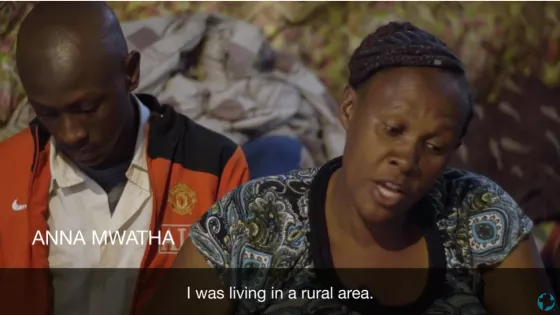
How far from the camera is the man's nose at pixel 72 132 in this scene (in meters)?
1.09

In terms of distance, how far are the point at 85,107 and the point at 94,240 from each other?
0.72 feet

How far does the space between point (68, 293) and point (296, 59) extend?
20.9 inches

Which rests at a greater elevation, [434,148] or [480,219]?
[434,148]

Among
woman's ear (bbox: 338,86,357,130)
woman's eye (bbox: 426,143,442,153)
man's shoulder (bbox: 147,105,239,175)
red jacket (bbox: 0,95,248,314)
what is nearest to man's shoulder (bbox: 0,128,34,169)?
red jacket (bbox: 0,95,248,314)

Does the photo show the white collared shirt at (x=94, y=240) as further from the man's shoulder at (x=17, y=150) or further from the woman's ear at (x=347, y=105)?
the woman's ear at (x=347, y=105)

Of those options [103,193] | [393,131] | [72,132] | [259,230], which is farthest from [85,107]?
[393,131]

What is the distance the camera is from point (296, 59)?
121 centimetres

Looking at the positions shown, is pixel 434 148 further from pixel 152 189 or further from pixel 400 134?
pixel 152 189

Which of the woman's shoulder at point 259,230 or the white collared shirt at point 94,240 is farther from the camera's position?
the white collared shirt at point 94,240

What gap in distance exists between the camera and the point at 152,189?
1.15 m

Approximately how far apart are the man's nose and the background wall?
4.8 inches

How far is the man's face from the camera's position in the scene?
1080mm

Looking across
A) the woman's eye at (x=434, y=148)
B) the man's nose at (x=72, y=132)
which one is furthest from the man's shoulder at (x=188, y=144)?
the woman's eye at (x=434, y=148)

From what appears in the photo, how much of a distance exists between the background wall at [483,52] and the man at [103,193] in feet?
0.28
